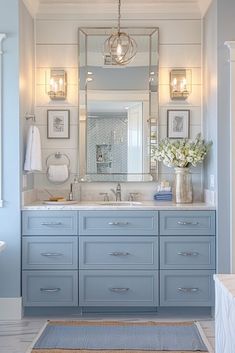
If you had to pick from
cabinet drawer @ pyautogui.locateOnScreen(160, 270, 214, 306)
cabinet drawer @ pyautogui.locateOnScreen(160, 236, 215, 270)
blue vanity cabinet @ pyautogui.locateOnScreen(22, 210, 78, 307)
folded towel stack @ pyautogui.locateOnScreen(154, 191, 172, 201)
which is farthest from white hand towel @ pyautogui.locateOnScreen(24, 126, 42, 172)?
cabinet drawer @ pyautogui.locateOnScreen(160, 270, 214, 306)

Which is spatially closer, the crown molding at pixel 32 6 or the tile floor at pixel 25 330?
the tile floor at pixel 25 330

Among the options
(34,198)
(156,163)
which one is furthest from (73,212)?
(156,163)

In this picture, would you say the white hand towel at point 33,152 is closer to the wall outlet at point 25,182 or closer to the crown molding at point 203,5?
the wall outlet at point 25,182

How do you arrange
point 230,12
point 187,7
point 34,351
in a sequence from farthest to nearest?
point 187,7 → point 230,12 → point 34,351

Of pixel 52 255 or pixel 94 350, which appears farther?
pixel 52 255

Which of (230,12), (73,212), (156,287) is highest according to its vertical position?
(230,12)

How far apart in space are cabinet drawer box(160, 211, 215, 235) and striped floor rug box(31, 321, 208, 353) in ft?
2.40

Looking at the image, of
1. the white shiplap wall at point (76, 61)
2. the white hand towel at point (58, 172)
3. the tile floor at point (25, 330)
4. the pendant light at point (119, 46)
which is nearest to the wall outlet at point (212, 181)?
the white shiplap wall at point (76, 61)

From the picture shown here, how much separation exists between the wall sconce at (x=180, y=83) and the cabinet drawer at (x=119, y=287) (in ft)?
5.50

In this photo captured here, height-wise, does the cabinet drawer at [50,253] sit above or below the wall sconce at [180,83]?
below

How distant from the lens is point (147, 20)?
4.73m

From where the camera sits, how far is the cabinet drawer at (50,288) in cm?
413

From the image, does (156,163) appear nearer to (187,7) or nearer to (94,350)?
(187,7)

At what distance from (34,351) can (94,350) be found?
41cm
